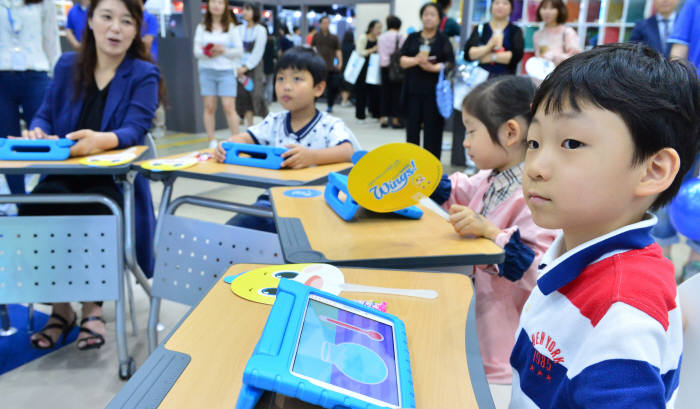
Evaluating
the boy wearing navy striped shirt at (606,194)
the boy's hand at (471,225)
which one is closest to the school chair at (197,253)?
the boy's hand at (471,225)

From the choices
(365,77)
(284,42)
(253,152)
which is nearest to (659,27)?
(253,152)

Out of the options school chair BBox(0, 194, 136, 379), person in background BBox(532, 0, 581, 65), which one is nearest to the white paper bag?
person in background BBox(532, 0, 581, 65)

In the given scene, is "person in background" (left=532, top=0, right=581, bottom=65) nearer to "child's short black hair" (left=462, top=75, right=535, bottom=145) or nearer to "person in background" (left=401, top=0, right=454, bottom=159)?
"person in background" (left=401, top=0, right=454, bottom=159)

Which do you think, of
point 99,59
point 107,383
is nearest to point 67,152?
point 99,59

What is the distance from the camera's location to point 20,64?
2.75 m

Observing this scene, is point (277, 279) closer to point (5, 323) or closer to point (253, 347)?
point (253, 347)

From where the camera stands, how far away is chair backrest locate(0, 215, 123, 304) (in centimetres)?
170

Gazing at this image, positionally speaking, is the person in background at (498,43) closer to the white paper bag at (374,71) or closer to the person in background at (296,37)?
the white paper bag at (374,71)

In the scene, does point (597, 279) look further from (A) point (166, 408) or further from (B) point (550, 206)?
(A) point (166, 408)

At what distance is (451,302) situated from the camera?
2.86 ft

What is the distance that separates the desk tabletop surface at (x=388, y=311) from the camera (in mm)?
→ 628

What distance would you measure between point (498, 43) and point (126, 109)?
109 inches

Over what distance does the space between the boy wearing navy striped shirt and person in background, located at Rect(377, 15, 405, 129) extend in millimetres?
5903

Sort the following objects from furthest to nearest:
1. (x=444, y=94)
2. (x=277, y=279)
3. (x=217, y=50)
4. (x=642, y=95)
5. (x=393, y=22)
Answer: (x=393, y=22), (x=217, y=50), (x=444, y=94), (x=277, y=279), (x=642, y=95)
